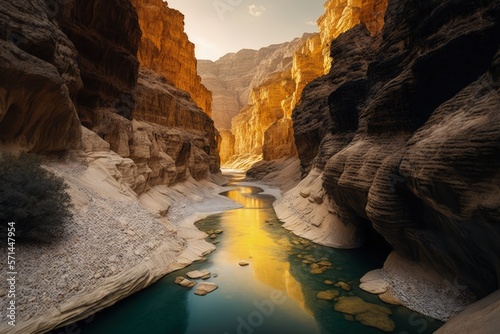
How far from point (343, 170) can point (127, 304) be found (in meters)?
13.0

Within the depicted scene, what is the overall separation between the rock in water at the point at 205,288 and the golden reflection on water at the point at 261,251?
7.21 ft

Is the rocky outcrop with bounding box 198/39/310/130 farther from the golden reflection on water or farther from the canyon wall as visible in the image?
the golden reflection on water

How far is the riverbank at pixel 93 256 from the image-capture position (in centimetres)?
686

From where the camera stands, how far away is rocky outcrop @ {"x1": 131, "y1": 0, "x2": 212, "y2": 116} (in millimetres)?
47875

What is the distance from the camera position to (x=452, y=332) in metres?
6.62

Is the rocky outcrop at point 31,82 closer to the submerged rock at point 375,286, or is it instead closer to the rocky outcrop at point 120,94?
the rocky outcrop at point 120,94

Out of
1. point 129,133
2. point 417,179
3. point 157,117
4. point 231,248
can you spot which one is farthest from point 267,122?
point 417,179

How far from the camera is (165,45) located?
5200 centimetres

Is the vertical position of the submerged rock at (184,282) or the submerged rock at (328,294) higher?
the submerged rock at (184,282)

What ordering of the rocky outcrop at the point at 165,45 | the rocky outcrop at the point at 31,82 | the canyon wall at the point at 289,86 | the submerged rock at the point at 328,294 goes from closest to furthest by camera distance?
the rocky outcrop at the point at 31,82, the submerged rock at the point at 328,294, the canyon wall at the point at 289,86, the rocky outcrop at the point at 165,45

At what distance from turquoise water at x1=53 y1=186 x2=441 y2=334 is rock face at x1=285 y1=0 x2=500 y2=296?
2.70 metres

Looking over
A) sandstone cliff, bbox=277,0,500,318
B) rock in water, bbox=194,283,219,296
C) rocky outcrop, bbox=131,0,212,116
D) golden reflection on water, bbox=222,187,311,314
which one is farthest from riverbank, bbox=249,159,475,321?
rocky outcrop, bbox=131,0,212,116

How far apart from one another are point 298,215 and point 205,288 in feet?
39.8

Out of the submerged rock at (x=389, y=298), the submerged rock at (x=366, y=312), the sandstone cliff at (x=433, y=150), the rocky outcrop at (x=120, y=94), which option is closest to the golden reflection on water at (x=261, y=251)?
the submerged rock at (x=366, y=312)
